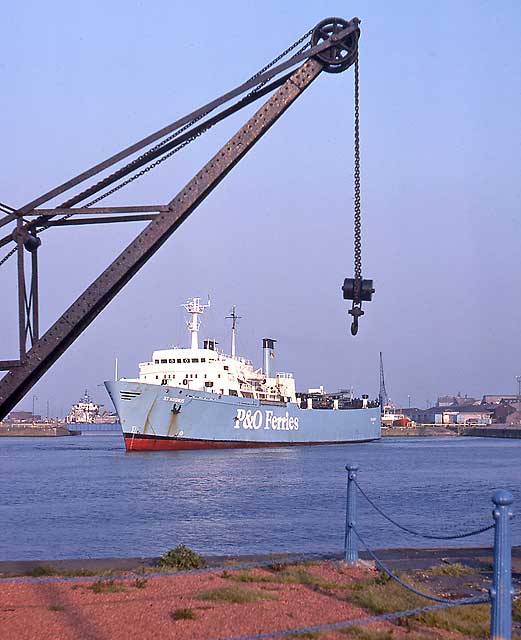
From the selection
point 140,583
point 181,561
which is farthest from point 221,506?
point 140,583

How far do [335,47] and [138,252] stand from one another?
135 inches

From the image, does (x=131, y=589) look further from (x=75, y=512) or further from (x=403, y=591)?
(x=75, y=512)

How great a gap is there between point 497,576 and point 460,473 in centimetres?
4316

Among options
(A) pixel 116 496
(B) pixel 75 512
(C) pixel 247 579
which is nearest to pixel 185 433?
(A) pixel 116 496

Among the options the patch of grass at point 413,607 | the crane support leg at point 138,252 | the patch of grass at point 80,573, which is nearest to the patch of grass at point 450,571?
the patch of grass at point 413,607

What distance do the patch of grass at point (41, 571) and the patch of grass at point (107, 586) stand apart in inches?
41.5

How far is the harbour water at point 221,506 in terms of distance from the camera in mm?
18125

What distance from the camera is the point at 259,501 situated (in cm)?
2859

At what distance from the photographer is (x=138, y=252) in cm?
845

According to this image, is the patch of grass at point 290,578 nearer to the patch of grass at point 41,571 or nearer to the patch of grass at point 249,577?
the patch of grass at point 249,577

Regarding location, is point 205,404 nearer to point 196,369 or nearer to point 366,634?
point 196,369

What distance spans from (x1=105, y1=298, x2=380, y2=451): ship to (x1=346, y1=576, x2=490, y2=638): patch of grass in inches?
1897

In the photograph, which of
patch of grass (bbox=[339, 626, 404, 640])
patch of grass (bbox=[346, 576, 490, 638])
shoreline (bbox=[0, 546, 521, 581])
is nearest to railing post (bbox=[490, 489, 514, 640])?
patch of grass (bbox=[339, 626, 404, 640])

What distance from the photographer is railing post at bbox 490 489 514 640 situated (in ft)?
17.3
